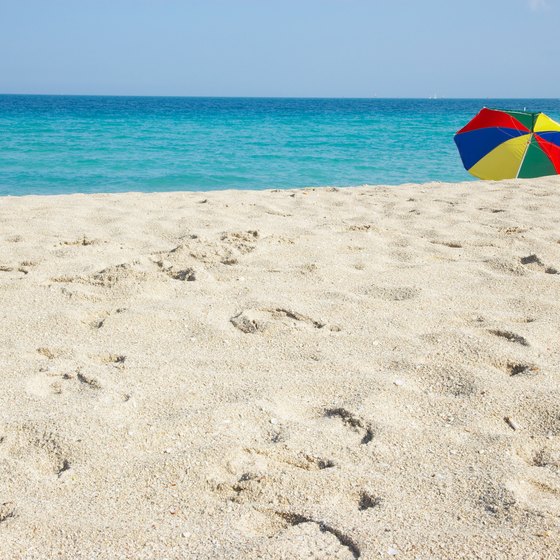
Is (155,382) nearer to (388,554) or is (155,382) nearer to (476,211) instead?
(388,554)

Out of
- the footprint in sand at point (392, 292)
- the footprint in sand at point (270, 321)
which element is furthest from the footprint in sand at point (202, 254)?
the footprint in sand at point (392, 292)

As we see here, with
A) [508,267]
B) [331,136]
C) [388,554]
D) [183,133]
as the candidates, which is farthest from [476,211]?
[183,133]

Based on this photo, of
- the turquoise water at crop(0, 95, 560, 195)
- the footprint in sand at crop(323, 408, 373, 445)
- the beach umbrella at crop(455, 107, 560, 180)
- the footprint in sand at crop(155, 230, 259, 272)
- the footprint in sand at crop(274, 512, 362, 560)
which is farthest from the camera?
the turquoise water at crop(0, 95, 560, 195)

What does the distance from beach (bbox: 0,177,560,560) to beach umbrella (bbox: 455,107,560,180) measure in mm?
1902

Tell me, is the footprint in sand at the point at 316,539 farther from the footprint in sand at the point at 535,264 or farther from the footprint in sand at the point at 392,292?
the footprint in sand at the point at 535,264

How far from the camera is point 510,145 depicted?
5695mm

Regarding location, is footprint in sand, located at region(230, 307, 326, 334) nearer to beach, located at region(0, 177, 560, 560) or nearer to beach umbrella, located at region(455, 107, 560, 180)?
beach, located at region(0, 177, 560, 560)

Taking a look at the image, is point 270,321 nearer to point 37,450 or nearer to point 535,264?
point 37,450

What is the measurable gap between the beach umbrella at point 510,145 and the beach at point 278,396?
1.90 metres

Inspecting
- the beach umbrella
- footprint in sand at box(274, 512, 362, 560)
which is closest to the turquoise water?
the beach umbrella

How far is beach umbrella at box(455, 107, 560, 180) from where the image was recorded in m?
5.57

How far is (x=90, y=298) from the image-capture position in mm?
2947

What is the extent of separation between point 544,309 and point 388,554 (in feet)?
5.90

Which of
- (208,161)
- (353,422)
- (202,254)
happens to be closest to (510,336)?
(353,422)
